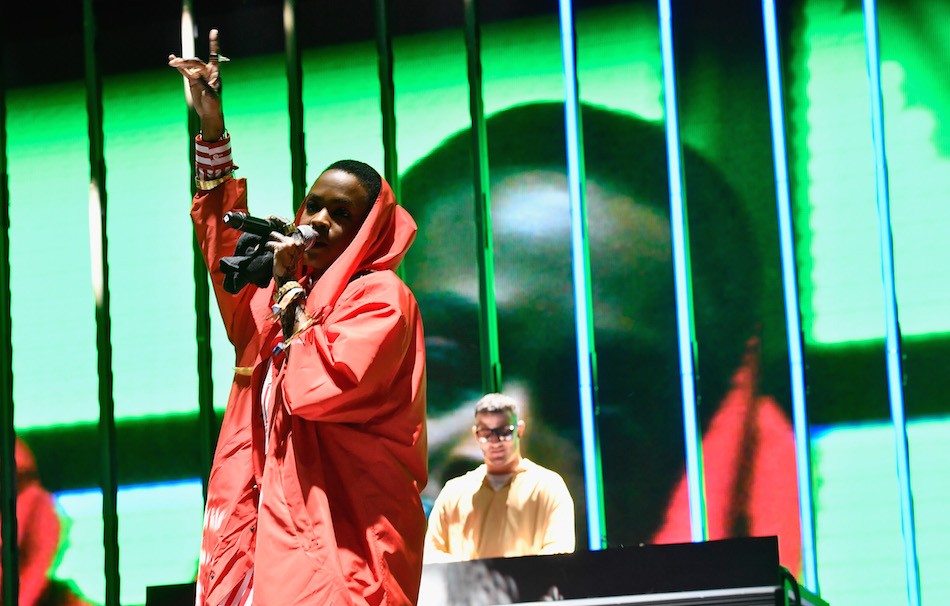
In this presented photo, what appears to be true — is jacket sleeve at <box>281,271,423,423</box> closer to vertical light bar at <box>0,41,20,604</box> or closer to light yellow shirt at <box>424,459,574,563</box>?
light yellow shirt at <box>424,459,574,563</box>

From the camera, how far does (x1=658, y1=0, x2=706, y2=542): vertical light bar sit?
15.8 ft

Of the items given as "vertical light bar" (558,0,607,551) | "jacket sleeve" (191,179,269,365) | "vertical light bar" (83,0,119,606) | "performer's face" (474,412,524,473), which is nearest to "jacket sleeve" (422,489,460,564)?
"performer's face" (474,412,524,473)

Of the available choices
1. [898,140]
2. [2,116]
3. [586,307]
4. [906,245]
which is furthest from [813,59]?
[2,116]

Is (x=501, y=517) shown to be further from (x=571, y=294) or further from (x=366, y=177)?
(x=366, y=177)

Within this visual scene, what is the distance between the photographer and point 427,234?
5207 mm

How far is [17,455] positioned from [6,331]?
613 millimetres

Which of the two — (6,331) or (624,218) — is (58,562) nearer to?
(6,331)

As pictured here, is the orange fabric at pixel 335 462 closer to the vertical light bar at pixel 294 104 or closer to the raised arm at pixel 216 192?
the raised arm at pixel 216 192

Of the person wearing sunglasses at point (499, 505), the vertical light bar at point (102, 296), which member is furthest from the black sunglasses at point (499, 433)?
the vertical light bar at point (102, 296)

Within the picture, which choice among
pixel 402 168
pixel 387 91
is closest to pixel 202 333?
pixel 402 168

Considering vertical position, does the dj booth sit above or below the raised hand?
below

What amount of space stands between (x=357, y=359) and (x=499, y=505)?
253 centimetres

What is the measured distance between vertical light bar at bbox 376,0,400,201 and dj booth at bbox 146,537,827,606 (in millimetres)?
2861

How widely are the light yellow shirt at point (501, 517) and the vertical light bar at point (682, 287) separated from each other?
2.61 feet
